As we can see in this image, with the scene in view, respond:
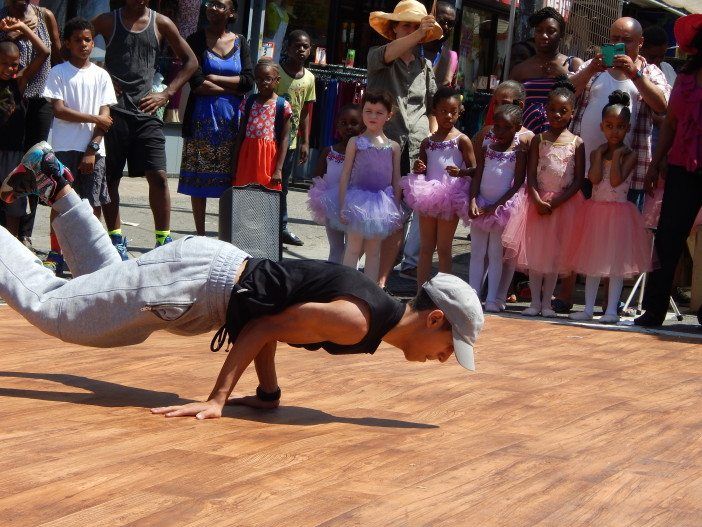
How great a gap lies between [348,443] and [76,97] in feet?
14.3

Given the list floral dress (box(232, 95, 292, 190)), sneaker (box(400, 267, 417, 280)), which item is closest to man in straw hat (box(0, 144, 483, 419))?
floral dress (box(232, 95, 292, 190))

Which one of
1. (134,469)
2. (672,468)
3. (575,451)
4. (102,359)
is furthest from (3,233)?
(672,468)

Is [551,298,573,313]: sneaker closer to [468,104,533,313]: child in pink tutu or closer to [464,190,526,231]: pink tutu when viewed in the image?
[468,104,533,313]: child in pink tutu

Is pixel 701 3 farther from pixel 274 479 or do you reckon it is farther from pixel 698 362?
pixel 274 479

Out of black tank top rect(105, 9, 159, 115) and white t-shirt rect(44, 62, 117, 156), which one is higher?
black tank top rect(105, 9, 159, 115)

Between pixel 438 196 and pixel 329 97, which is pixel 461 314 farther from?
pixel 329 97

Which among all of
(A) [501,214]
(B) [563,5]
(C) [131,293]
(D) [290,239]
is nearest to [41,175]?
(C) [131,293]

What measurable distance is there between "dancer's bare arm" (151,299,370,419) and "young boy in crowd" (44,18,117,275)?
144 inches

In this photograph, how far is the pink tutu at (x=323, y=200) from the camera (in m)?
8.62

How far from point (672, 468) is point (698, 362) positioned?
2.71 metres

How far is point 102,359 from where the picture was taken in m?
5.67

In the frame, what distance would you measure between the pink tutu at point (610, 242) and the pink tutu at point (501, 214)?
398 mm

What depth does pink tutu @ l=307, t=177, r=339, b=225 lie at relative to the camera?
8617mm

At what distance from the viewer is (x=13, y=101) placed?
8.09 metres
